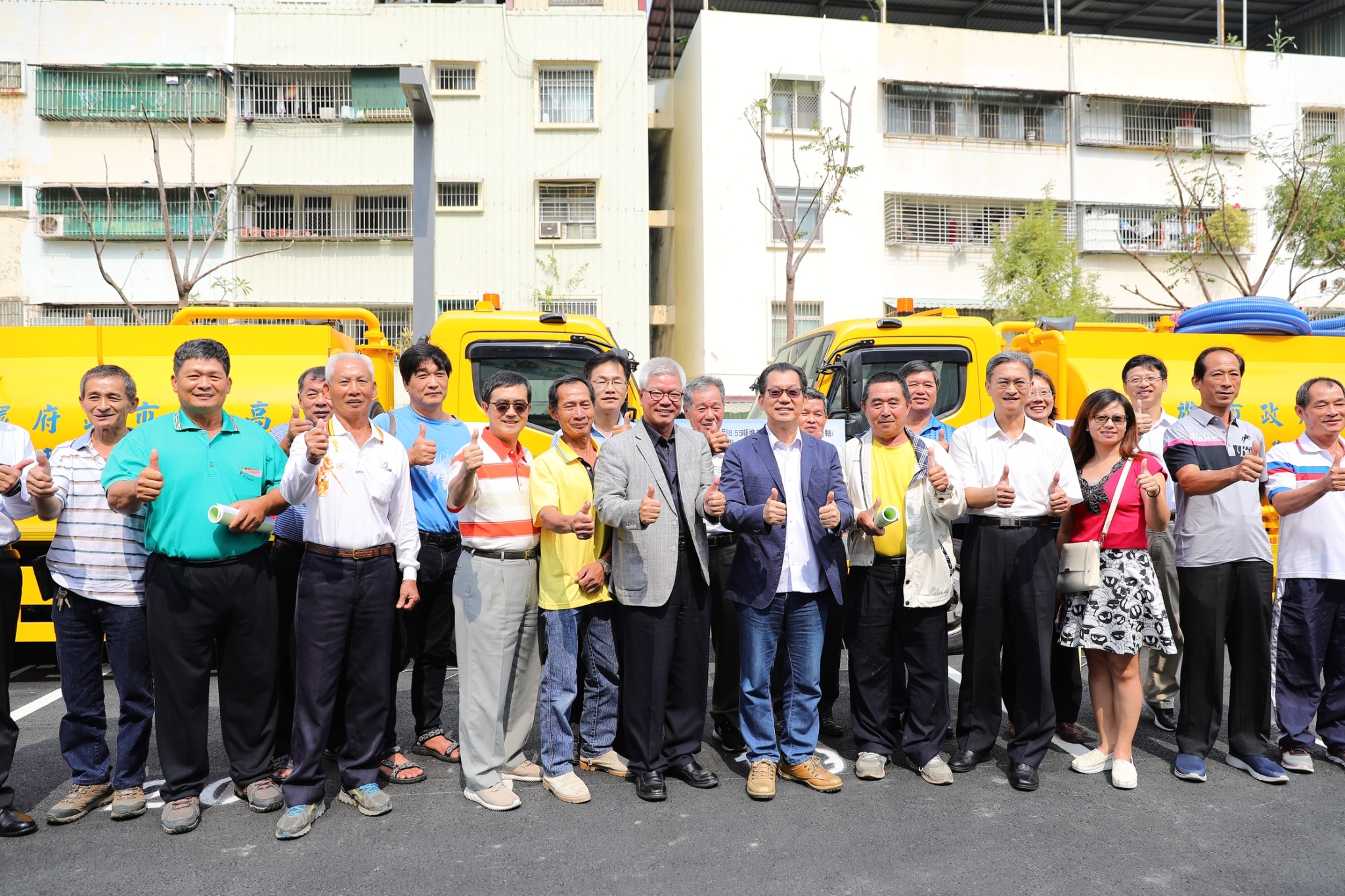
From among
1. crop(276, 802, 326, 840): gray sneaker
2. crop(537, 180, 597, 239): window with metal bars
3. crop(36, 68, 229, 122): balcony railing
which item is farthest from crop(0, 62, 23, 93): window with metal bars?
crop(276, 802, 326, 840): gray sneaker

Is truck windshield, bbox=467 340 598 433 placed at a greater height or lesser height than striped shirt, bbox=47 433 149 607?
greater

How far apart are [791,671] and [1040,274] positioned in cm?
1658

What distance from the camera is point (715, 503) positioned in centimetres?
406

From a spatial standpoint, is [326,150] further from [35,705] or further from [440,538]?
[440,538]

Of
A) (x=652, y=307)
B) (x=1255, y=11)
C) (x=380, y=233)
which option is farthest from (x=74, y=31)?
(x=1255, y=11)

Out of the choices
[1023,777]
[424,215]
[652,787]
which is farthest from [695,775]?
[424,215]

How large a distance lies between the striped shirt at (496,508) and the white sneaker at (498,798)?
1064 millimetres

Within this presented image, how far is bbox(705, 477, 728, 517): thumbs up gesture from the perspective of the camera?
406 cm

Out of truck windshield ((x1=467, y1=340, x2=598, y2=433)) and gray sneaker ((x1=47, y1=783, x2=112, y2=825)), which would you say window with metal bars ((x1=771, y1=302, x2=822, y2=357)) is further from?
gray sneaker ((x1=47, y1=783, x2=112, y2=825))

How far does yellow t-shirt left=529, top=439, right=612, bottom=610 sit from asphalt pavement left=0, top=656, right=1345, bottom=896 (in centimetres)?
90

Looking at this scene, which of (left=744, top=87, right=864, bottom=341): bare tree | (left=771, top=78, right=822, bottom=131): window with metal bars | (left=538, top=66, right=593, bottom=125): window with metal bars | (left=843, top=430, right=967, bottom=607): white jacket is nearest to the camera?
(left=843, top=430, right=967, bottom=607): white jacket

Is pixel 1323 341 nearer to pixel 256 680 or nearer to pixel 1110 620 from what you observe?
pixel 1110 620

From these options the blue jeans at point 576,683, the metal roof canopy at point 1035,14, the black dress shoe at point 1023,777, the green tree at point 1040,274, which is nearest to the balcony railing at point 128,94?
the metal roof canopy at point 1035,14

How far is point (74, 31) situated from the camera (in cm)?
1920
